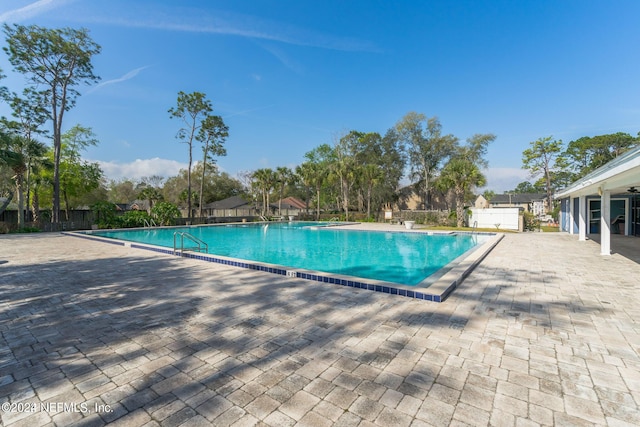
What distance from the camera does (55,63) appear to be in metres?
18.0

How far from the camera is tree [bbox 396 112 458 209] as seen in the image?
3331 cm

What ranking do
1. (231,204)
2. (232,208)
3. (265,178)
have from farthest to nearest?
1. (231,204)
2. (232,208)
3. (265,178)

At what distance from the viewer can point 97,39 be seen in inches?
743

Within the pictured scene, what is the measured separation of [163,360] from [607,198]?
11.1 m

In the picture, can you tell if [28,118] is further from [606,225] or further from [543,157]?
[543,157]

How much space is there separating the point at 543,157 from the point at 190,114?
118 feet

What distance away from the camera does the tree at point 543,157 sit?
99.8 ft

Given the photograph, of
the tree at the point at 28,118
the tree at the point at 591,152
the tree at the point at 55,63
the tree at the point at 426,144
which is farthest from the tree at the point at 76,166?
the tree at the point at 591,152

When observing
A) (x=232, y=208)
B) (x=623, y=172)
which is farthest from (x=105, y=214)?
(x=623, y=172)

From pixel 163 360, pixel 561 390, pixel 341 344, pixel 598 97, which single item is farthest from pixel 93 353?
pixel 598 97

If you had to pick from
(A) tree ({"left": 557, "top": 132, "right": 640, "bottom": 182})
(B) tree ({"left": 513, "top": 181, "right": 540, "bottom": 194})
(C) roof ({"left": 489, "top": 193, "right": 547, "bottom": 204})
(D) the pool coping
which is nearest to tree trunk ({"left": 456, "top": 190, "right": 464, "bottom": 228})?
(D) the pool coping

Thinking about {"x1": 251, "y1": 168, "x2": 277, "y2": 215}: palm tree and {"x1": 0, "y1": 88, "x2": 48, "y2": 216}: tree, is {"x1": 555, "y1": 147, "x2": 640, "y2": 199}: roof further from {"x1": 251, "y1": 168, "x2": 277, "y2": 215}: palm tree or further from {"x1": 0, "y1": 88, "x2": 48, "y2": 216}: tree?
{"x1": 0, "y1": 88, "x2": 48, "y2": 216}: tree

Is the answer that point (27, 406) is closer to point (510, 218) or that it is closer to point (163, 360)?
point (163, 360)

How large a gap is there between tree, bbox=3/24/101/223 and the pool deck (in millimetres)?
19291
